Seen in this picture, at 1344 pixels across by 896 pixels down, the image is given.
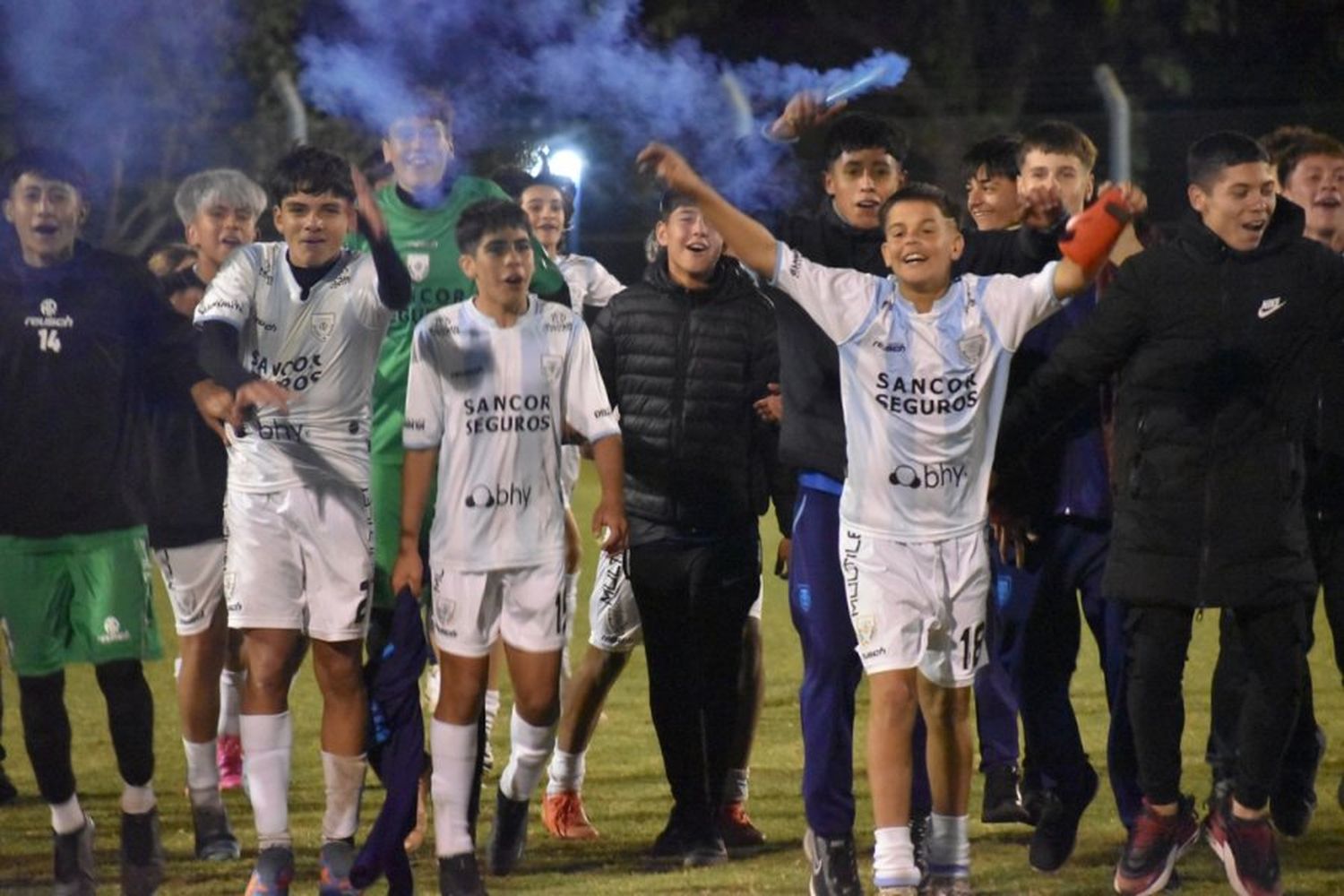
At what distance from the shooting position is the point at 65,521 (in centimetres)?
652

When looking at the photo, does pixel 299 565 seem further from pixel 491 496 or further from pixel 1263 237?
pixel 1263 237

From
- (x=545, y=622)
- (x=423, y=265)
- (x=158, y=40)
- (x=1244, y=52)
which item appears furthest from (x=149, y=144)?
(x=1244, y=52)

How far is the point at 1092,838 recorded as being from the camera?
7.37 meters

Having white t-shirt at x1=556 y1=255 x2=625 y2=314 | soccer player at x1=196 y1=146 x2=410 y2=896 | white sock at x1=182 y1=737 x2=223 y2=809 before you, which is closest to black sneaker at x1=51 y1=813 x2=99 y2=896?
soccer player at x1=196 y1=146 x2=410 y2=896

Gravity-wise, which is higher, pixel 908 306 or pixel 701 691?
pixel 908 306

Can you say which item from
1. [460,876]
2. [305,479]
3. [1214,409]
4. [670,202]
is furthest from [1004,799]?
[305,479]

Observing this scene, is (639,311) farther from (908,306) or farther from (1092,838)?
(1092,838)

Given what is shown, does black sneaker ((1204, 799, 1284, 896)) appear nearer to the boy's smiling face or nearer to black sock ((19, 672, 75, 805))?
the boy's smiling face

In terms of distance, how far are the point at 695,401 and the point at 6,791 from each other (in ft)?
10.3

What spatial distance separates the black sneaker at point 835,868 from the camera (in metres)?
6.36

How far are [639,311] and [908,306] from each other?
4.17 feet

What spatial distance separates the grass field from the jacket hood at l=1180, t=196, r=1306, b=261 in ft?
6.14

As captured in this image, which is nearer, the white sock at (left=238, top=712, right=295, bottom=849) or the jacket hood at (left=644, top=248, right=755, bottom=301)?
the white sock at (left=238, top=712, right=295, bottom=849)

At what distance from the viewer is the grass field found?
22.2 feet
